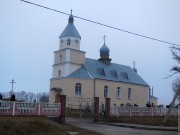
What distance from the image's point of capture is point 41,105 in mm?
21531

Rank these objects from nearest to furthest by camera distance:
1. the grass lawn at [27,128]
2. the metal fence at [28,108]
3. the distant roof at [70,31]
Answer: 1. the grass lawn at [27,128]
2. the metal fence at [28,108]
3. the distant roof at [70,31]

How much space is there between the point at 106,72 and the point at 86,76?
5.58 m

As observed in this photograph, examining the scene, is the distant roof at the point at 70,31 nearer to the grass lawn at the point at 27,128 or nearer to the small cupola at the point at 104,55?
the small cupola at the point at 104,55

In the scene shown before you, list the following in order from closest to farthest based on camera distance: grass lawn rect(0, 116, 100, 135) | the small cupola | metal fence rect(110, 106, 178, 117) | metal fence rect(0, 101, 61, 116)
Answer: grass lawn rect(0, 116, 100, 135), metal fence rect(0, 101, 61, 116), metal fence rect(110, 106, 178, 117), the small cupola

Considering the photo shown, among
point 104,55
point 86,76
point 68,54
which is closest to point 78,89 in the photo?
point 86,76

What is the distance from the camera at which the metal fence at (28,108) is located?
19561 millimetres

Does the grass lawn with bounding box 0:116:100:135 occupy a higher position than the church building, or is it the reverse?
the church building

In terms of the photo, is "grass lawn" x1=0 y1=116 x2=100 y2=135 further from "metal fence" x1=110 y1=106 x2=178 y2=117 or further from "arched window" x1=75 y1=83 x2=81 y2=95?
"arched window" x1=75 y1=83 x2=81 y2=95

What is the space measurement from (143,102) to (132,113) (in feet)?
94.7

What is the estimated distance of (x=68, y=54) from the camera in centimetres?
5116

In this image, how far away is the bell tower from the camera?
50844 millimetres

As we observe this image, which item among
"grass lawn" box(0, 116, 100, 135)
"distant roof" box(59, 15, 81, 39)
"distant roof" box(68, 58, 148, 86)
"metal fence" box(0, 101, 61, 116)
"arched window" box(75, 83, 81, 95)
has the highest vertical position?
"distant roof" box(59, 15, 81, 39)

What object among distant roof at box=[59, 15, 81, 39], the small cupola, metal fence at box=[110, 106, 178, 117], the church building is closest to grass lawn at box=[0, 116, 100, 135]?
metal fence at box=[110, 106, 178, 117]

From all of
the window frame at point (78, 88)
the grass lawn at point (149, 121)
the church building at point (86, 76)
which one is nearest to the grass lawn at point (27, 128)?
the grass lawn at point (149, 121)
